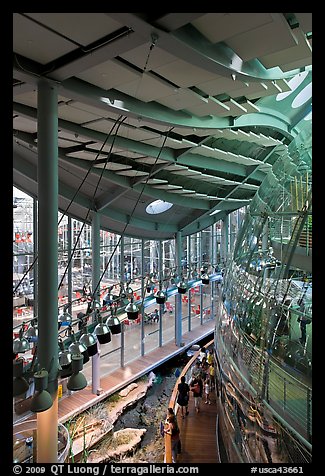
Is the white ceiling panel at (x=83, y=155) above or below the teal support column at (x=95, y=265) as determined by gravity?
above

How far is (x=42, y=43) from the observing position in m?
4.27

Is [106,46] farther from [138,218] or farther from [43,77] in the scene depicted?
[138,218]

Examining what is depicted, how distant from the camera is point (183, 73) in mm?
5211

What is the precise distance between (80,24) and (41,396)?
4.26 metres

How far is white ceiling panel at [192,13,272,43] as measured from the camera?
12.2ft

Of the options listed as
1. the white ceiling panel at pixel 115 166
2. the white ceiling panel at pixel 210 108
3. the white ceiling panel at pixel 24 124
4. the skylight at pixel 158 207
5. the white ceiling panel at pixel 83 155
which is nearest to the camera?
the white ceiling panel at pixel 210 108

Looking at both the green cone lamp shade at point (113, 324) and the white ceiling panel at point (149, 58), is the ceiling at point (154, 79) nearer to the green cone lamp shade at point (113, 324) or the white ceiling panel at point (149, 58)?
the white ceiling panel at point (149, 58)

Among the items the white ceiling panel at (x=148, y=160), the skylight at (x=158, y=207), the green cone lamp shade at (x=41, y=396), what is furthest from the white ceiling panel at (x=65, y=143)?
the skylight at (x=158, y=207)

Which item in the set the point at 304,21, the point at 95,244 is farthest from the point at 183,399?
the point at 304,21

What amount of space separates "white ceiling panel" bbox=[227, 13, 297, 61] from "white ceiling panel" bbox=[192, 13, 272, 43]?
0.10m

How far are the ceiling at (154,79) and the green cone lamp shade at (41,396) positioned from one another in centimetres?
297

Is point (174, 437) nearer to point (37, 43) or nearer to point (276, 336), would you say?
point (276, 336)

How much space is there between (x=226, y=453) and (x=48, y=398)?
3.78 metres

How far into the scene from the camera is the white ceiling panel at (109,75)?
195 inches
